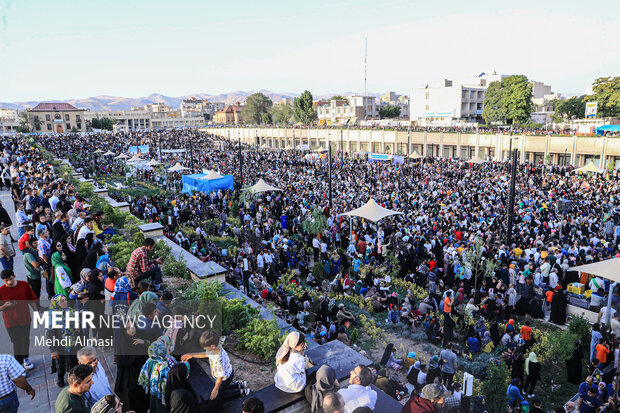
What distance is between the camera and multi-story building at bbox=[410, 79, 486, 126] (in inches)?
2709

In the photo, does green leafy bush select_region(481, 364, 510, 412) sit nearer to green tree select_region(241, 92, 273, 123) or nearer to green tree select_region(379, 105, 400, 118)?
green tree select_region(379, 105, 400, 118)

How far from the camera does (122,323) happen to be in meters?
4.28

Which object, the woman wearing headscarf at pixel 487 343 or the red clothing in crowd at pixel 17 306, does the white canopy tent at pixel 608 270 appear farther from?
the red clothing in crowd at pixel 17 306

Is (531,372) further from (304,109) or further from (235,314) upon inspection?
(304,109)

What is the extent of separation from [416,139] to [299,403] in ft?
165

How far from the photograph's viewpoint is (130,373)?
3.95 m

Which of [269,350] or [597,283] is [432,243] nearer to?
[597,283]

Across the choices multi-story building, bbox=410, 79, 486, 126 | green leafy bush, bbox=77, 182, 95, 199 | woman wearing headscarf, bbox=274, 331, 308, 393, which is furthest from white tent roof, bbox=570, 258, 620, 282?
multi-story building, bbox=410, 79, 486, 126

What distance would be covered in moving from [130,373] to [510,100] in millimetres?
58929

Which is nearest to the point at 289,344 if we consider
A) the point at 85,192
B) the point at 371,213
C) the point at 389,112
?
the point at 371,213

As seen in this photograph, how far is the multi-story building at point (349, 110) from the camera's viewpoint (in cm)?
8581

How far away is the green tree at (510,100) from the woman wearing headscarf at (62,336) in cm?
5832

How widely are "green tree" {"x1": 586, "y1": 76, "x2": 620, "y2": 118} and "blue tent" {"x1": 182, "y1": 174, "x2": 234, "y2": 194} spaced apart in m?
44.8

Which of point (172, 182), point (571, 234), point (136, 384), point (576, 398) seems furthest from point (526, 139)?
point (136, 384)
